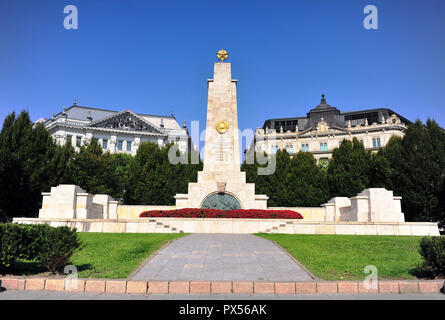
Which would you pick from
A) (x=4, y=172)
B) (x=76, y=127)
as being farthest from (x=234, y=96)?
(x=76, y=127)

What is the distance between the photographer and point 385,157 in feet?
111

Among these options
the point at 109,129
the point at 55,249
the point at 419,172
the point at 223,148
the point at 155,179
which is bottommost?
the point at 55,249

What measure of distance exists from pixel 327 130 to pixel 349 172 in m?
48.0

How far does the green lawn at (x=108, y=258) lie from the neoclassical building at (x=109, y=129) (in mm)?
58103

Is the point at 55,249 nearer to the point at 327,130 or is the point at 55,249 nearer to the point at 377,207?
the point at 377,207

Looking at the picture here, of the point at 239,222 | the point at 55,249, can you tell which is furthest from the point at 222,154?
the point at 55,249

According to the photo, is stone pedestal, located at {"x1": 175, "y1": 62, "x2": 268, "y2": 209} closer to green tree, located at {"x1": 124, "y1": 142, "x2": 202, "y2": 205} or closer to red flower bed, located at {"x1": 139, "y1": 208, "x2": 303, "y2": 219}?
red flower bed, located at {"x1": 139, "y1": 208, "x2": 303, "y2": 219}

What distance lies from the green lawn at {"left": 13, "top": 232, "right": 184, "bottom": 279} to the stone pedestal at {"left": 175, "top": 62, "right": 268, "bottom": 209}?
12.0m

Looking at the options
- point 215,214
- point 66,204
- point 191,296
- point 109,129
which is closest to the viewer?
point 191,296

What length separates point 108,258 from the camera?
1046 cm

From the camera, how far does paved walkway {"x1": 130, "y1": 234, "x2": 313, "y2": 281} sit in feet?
27.7

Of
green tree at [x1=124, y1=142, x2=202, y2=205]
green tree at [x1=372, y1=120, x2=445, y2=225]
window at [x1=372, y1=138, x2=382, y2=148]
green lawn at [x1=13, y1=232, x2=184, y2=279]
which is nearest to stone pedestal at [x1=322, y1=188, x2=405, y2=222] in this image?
green tree at [x1=372, y1=120, x2=445, y2=225]
